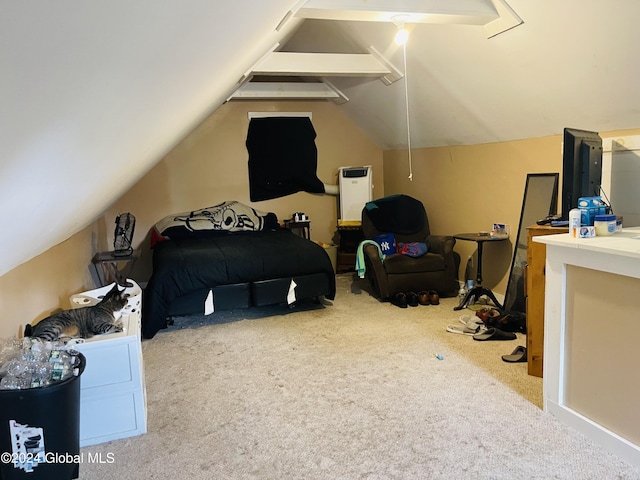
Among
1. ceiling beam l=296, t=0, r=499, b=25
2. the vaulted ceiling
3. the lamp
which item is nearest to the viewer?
the vaulted ceiling

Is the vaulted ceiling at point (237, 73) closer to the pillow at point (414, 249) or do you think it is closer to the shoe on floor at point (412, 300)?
the pillow at point (414, 249)

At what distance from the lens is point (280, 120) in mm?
5984

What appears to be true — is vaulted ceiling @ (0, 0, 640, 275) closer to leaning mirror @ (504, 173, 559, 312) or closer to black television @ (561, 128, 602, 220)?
leaning mirror @ (504, 173, 559, 312)

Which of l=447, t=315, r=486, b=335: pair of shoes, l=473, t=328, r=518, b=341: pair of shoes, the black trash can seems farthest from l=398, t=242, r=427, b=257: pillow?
the black trash can

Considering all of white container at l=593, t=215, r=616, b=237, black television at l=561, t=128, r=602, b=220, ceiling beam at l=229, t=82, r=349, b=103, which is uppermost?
ceiling beam at l=229, t=82, r=349, b=103

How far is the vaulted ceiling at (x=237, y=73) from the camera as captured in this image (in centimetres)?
80

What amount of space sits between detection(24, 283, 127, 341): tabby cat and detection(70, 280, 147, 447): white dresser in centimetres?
9

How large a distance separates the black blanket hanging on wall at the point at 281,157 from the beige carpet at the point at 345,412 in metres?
2.51

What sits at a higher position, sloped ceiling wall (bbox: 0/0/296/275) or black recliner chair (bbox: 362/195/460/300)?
sloped ceiling wall (bbox: 0/0/296/275)

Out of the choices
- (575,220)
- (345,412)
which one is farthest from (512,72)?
(345,412)

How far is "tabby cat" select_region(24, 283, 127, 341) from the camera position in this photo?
2.41m

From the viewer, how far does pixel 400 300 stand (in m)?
4.43

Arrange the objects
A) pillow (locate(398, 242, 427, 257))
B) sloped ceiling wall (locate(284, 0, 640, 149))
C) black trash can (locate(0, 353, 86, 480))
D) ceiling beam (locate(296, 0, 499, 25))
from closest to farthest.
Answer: black trash can (locate(0, 353, 86, 480))
sloped ceiling wall (locate(284, 0, 640, 149))
ceiling beam (locate(296, 0, 499, 25))
pillow (locate(398, 242, 427, 257))

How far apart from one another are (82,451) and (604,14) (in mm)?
3410
